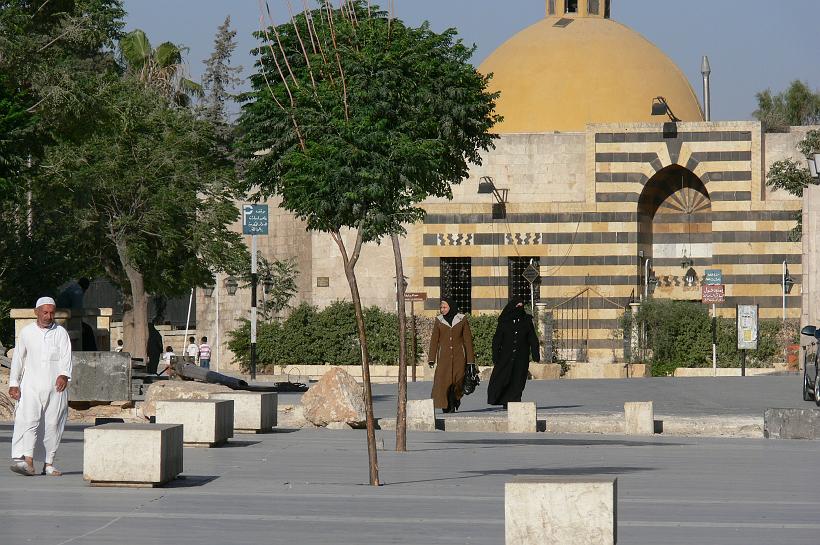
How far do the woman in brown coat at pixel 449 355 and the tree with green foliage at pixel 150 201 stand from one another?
62.7 ft

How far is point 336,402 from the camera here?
17531 millimetres

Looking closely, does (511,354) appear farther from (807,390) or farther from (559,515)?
(559,515)

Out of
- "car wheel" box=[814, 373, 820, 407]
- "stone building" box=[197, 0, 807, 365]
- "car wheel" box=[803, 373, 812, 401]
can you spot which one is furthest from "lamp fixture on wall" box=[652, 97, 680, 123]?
"car wheel" box=[814, 373, 820, 407]

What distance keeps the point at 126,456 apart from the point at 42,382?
5.66 ft

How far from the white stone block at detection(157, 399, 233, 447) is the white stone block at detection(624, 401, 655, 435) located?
5.30 m

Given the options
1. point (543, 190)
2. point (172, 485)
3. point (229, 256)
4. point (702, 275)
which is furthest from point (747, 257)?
point (172, 485)

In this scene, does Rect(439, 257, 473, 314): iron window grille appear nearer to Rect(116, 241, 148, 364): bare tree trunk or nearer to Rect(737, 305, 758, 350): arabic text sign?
Rect(737, 305, 758, 350): arabic text sign

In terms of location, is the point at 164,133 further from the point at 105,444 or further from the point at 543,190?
the point at 105,444

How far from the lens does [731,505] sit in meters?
9.34

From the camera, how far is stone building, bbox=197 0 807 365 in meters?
45.1

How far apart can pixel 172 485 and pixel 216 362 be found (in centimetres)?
3975

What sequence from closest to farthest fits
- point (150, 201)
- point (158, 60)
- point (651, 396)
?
1. point (651, 396)
2. point (150, 201)
3. point (158, 60)

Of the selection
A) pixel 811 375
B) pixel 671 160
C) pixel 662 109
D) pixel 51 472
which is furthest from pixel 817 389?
pixel 662 109

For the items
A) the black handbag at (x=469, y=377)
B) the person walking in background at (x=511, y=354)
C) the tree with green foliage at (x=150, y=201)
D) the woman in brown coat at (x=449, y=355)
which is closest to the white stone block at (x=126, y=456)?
the woman in brown coat at (x=449, y=355)
